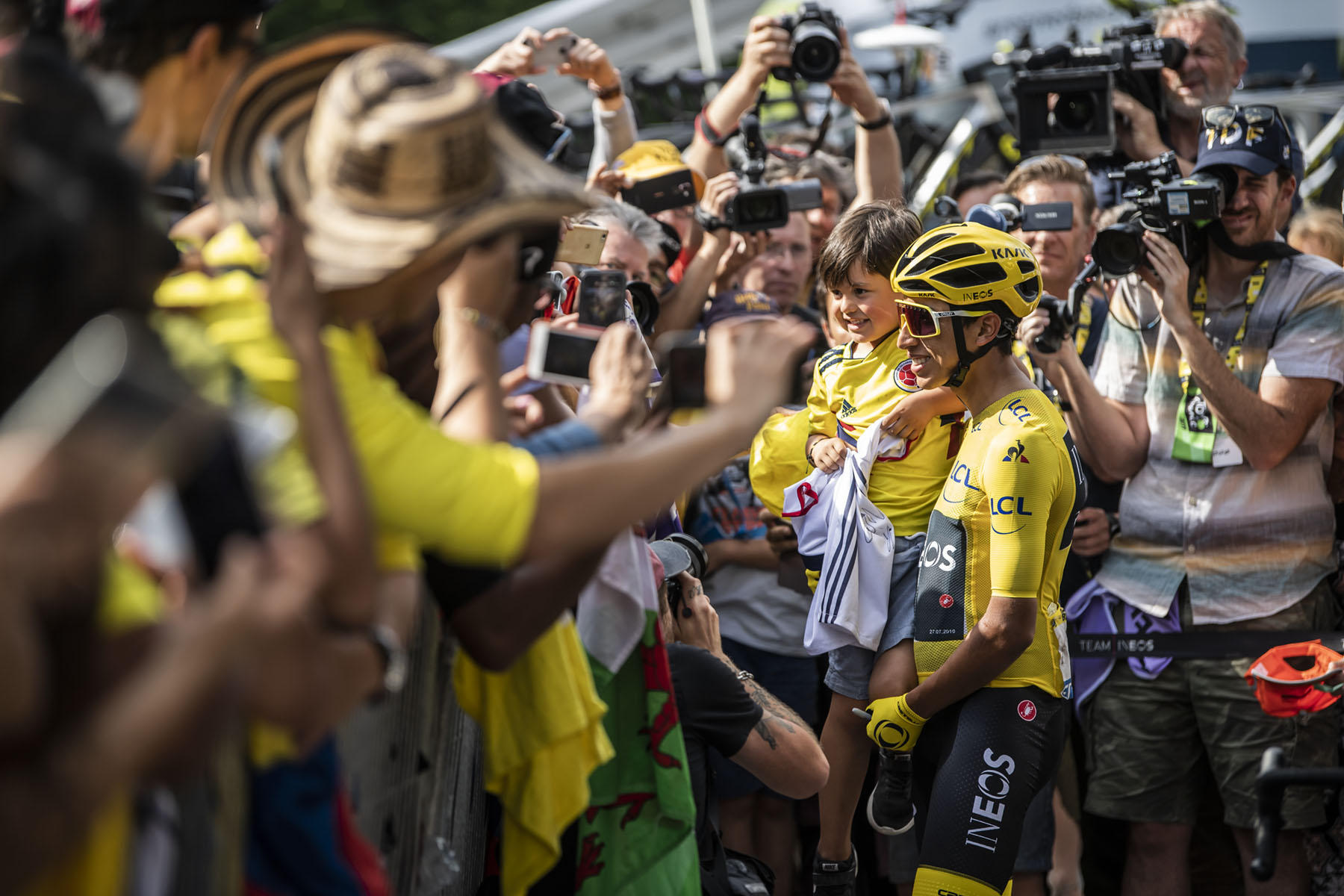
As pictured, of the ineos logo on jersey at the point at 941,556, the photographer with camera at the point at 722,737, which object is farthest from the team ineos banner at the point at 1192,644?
the photographer with camera at the point at 722,737

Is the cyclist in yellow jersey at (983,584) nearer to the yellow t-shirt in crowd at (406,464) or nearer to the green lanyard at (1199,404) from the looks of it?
the green lanyard at (1199,404)

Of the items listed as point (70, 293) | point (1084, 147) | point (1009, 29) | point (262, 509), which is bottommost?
point (1009, 29)

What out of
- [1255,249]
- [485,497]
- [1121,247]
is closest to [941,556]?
[1121,247]

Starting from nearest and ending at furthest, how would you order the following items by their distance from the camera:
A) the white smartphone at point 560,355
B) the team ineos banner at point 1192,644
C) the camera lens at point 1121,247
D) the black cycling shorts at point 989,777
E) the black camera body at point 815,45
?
the white smartphone at point 560,355, the black cycling shorts at point 989,777, the team ineos banner at point 1192,644, the camera lens at point 1121,247, the black camera body at point 815,45

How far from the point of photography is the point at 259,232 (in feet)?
5.82

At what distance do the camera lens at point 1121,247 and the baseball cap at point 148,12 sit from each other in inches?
112

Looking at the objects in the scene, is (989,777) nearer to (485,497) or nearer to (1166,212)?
(1166,212)

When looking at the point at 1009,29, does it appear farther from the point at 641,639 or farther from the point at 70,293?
the point at 70,293

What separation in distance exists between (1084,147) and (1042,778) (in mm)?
2518

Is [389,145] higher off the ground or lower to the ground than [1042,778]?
higher

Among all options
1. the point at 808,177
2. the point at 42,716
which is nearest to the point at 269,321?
the point at 42,716

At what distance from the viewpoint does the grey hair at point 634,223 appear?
3.92 meters

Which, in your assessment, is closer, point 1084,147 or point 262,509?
point 262,509

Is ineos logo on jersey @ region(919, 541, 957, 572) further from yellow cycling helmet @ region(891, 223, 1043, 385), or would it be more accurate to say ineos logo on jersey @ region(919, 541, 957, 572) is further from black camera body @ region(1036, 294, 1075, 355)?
black camera body @ region(1036, 294, 1075, 355)
